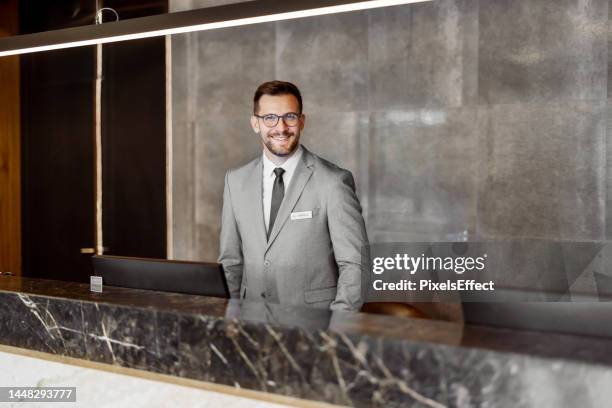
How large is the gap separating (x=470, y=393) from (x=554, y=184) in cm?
265

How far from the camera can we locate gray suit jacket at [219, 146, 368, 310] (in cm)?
252

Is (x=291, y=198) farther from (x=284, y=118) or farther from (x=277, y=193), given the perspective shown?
(x=284, y=118)

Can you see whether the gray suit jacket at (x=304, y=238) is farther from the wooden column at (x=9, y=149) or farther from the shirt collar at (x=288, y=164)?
the wooden column at (x=9, y=149)

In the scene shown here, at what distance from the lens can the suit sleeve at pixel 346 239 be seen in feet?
7.78

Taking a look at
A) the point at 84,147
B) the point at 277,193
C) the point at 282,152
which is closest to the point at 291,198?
the point at 277,193

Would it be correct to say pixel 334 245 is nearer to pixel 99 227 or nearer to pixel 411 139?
pixel 411 139

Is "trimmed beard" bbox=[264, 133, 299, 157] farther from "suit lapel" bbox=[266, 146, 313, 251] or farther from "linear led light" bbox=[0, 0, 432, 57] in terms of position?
"linear led light" bbox=[0, 0, 432, 57]

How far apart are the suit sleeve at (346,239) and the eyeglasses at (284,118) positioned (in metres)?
0.33

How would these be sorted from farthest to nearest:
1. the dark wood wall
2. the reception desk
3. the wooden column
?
the wooden column
the dark wood wall
the reception desk

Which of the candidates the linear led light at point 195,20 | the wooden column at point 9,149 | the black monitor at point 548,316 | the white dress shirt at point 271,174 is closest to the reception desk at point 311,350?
the black monitor at point 548,316

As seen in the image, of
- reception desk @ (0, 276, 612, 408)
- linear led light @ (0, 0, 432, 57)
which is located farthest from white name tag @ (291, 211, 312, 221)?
reception desk @ (0, 276, 612, 408)

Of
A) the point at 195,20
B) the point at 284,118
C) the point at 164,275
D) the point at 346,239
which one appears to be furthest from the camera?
the point at 284,118

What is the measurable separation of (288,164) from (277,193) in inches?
5.8

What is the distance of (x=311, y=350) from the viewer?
1.12m
